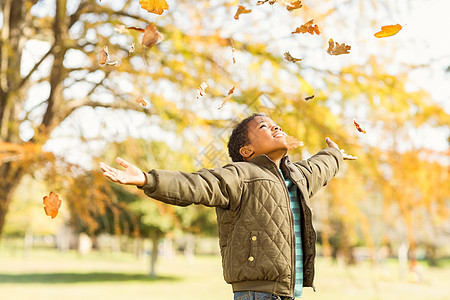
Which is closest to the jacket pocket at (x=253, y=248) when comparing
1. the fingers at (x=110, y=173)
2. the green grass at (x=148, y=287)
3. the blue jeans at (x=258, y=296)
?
the blue jeans at (x=258, y=296)

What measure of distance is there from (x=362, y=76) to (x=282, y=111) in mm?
757

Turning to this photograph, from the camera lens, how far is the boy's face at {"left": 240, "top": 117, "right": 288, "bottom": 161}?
2176 millimetres

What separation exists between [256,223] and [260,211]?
50 millimetres

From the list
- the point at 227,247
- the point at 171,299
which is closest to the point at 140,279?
the point at 171,299

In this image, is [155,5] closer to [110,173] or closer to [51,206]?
[110,173]

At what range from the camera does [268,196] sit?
2.04 metres

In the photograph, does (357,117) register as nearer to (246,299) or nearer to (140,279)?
(246,299)

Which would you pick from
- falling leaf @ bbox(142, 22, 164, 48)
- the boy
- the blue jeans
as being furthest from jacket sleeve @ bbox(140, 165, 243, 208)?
falling leaf @ bbox(142, 22, 164, 48)

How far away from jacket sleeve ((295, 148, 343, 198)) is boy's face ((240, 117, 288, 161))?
0.58 feet

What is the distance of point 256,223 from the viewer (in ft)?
6.54

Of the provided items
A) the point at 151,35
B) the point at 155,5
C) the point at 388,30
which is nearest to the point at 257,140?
the point at 151,35

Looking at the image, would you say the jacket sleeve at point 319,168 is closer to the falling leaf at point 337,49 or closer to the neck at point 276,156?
the neck at point 276,156

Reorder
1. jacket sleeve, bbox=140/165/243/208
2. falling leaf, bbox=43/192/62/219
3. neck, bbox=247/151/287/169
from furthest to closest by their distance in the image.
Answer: falling leaf, bbox=43/192/62/219
neck, bbox=247/151/287/169
jacket sleeve, bbox=140/165/243/208

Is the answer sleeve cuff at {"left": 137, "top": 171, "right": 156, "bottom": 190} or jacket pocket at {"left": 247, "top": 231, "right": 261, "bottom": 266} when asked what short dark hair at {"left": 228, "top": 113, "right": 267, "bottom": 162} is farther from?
sleeve cuff at {"left": 137, "top": 171, "right": 156, "bottom": 190}
